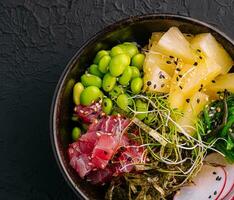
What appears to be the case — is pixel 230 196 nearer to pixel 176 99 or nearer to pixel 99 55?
pixel 176 99

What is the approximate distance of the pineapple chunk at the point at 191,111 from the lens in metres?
2.00

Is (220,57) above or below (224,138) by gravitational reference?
above

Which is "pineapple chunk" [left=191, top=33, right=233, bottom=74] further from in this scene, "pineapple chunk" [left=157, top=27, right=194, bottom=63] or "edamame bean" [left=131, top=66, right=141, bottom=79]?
"edamame bean" [left=131, top=66, right=141, bottom=79]

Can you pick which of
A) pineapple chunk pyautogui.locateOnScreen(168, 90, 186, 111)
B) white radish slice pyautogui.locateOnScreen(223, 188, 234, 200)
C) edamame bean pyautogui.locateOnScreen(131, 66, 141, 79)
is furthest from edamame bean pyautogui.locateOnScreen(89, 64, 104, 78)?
white radish slice pyautogui.locateOnScreen(223, 188, 234, 200)

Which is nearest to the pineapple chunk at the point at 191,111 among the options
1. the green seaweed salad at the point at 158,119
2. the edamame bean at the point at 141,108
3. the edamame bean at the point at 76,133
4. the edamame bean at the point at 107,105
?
the green seaweed salad at the point at 158,119

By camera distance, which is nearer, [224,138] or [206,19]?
[224,138]

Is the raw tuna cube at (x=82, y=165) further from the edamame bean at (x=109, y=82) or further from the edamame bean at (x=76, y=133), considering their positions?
the edamame bean at (x=109, y=82)

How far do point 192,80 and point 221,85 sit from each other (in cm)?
10

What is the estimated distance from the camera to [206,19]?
2.31 m

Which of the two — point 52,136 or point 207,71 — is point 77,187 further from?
point 207,71

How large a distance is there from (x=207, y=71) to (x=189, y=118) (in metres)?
0.15

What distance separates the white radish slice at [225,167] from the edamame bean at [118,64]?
37 cm

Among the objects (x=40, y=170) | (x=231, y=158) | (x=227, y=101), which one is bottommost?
(x=40, y=170)

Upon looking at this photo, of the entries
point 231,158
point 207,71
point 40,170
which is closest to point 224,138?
point 231,158
